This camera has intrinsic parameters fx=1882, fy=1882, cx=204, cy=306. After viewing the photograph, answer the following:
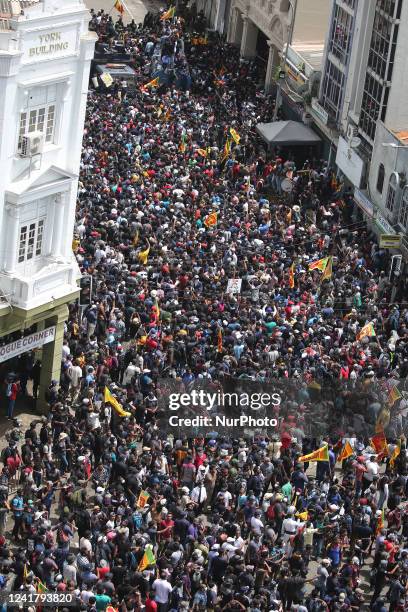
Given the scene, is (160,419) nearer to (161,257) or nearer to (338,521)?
(338,521)

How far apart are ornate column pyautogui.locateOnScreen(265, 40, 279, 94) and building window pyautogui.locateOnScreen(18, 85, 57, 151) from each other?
37854mm

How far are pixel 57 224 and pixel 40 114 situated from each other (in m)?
3.13

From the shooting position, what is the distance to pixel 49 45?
162 ft

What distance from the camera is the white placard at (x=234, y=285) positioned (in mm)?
58688

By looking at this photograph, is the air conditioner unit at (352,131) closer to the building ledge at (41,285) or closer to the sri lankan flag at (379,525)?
the building ledge at (41,285)

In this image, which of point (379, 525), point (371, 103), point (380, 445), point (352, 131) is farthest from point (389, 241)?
point (379, 525)

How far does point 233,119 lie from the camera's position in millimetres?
81000

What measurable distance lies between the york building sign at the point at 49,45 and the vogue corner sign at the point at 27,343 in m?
7.76

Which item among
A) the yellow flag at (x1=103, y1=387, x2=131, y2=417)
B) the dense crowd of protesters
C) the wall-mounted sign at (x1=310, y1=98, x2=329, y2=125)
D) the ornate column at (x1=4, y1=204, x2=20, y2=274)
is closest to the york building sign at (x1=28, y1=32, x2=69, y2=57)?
the ornate column at (x1=4, y1=204, x2=20, y2=274)

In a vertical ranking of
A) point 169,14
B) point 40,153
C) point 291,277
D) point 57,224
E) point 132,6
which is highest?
point 40,153

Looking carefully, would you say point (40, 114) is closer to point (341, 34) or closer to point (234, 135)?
point (234, 135)

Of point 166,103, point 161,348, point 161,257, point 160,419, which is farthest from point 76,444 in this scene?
point 166,103

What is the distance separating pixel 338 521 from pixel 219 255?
18181 millimetres

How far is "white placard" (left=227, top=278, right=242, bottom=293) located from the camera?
58.7 meters
